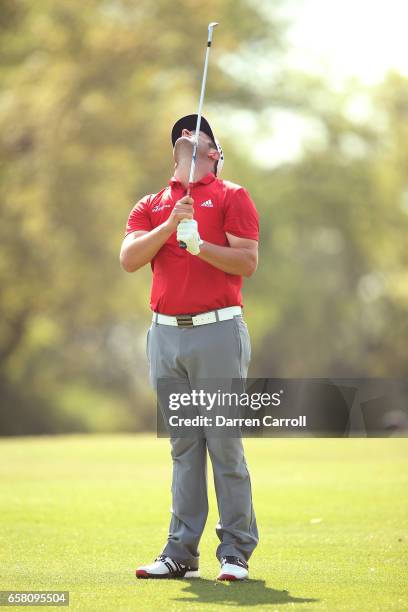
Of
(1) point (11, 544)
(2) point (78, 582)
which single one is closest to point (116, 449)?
(1) point (11, 544)

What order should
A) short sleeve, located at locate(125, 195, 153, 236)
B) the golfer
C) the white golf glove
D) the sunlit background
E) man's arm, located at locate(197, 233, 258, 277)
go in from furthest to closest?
the sunlit background
short sleeve, located at locate(125, 195, 153, 236)
the golfer
man's arm, located at locate(197, 233, 258, 277)
the white golf glove

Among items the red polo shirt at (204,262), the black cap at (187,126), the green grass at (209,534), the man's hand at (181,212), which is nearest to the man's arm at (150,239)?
the man's hand at (181,212)

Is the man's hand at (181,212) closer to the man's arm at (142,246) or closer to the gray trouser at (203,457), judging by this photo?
the man's arm at (142,246)

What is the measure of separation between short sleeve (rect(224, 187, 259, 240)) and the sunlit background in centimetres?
2540

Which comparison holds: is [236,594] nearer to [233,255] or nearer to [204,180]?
[233,255]

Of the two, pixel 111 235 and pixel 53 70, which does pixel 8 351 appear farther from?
pixel 53 70

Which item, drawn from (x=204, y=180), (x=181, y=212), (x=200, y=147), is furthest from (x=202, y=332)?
(x=200, y=147)

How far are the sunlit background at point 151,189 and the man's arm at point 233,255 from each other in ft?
83.6

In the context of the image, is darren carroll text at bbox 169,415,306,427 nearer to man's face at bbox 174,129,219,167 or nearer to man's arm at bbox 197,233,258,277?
man's arm at bbox 197,233,258,277

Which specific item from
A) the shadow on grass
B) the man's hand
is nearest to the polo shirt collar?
the man's hand

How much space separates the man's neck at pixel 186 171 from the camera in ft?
20.2

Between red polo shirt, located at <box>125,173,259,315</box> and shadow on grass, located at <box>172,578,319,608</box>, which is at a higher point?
red polo shirt, located at <box>125,173,259,315</box>

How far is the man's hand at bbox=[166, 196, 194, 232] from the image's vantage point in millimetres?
5766

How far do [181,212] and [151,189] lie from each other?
27209mm
